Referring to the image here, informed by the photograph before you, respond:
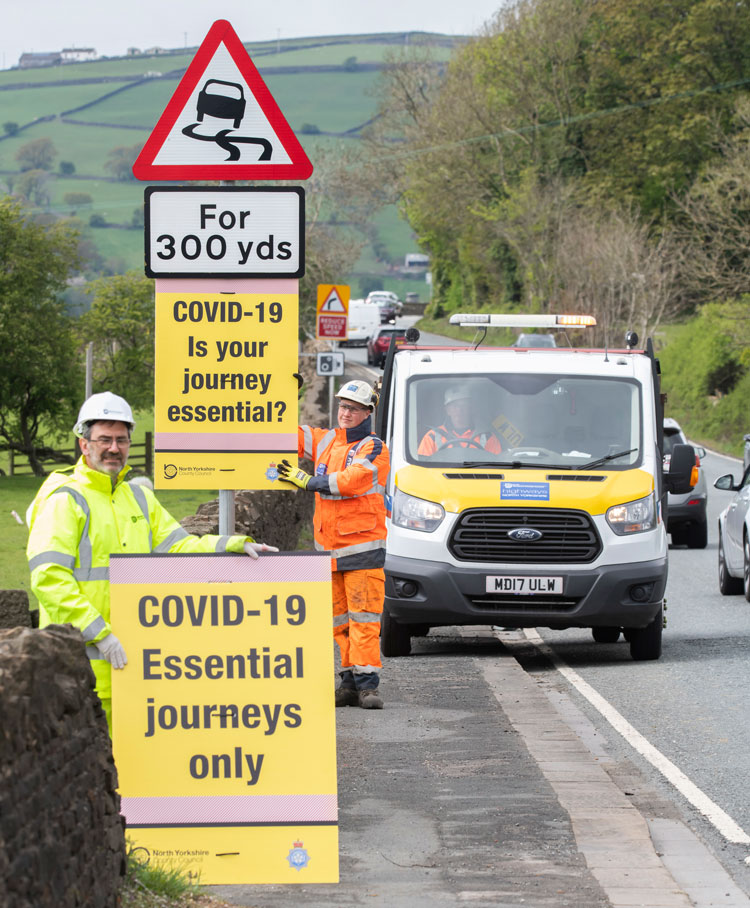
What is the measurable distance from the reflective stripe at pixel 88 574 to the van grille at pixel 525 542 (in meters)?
6.49

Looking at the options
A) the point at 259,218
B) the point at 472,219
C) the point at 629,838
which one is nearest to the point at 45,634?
the point at 259,218

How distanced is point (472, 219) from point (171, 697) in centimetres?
7510

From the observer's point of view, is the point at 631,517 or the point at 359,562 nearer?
the point at 359,562

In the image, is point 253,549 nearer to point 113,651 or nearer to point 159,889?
point 113,651

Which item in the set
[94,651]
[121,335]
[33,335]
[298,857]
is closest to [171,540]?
[94,651]

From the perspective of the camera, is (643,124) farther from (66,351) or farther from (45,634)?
(45,634)

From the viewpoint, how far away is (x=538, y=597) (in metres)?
12.0

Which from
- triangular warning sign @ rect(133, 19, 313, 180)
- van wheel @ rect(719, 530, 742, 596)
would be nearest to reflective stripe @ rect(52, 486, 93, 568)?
triangular warning sign @ rect(133, 19, 313, 180)

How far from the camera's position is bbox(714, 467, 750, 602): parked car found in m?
16.4

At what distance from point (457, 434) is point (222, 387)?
679cm

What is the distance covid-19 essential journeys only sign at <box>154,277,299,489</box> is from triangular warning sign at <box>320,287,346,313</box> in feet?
66.7

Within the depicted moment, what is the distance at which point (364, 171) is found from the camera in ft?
262

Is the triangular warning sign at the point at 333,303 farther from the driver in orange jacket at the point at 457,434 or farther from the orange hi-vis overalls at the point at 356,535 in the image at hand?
the orange hi-vis overalls at the point at 356,535

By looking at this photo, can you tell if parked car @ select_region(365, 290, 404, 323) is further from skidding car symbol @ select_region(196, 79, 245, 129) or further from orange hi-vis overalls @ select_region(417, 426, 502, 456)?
skidding car symbol @ select_region(196, 79, 245, 129)
